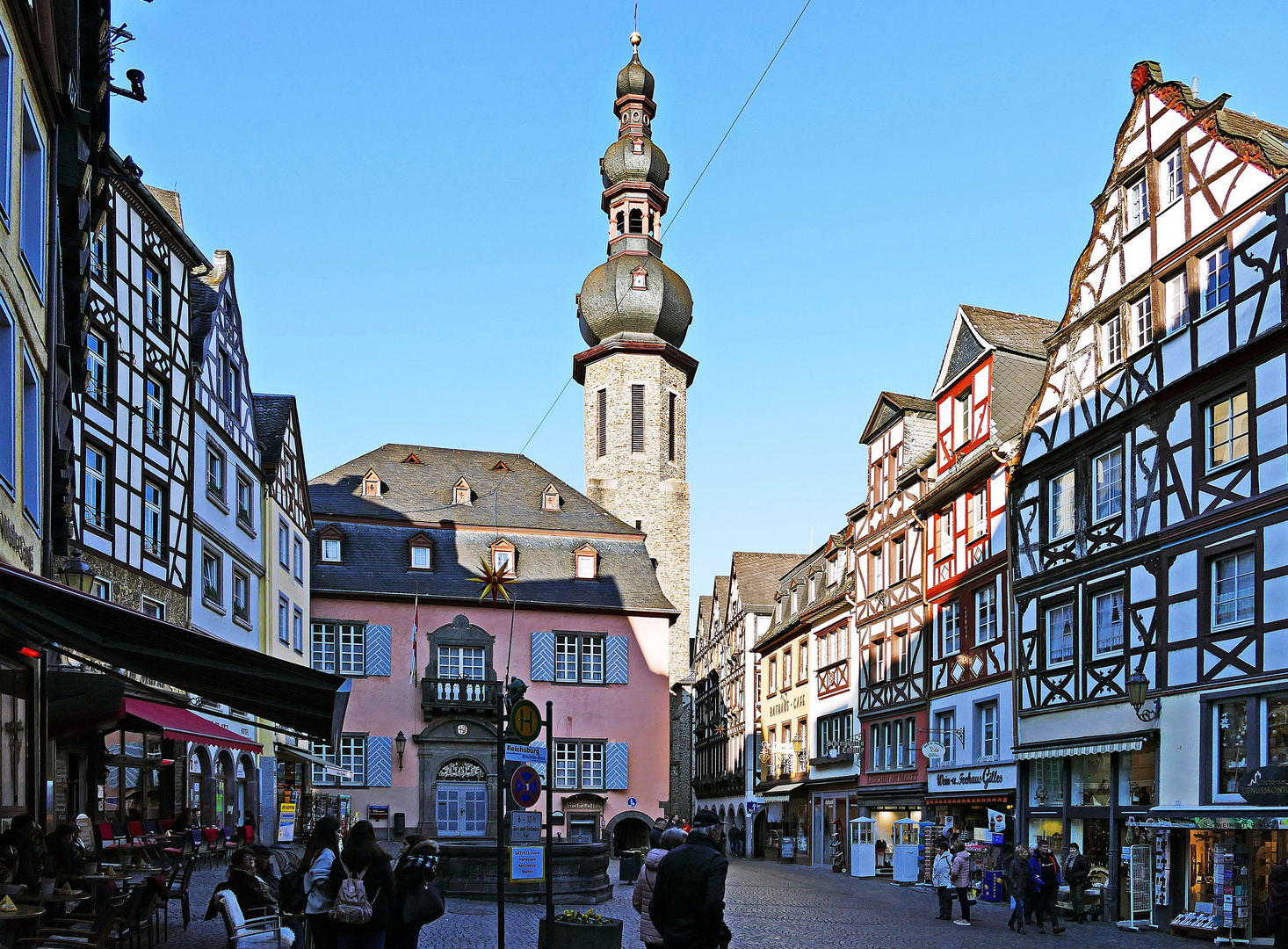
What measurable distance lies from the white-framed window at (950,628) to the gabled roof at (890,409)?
223 inches

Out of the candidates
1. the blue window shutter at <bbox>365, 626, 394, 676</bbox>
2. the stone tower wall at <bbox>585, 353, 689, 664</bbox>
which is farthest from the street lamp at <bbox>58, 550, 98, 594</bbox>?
the stone tower wall at <bbox>585, 353, 689, 664</bbox>

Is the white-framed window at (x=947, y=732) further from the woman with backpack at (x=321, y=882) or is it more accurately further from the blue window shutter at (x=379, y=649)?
the woman with backpack at (x=321, y=882)

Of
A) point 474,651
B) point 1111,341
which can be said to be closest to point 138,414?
point 1111,341

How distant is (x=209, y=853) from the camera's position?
25.1 metres

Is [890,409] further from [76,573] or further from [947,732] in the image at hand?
[76,573]

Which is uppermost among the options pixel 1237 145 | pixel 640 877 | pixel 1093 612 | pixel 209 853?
pixel 1237 145

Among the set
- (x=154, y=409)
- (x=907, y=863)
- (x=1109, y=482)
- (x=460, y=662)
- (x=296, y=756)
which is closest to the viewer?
(x=1109, y=482)

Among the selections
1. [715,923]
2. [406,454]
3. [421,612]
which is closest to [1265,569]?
[715,923]

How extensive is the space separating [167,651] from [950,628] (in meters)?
24.1

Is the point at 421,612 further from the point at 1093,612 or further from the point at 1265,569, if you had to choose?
the point at 1265,569

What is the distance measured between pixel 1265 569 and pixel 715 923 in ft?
45.5

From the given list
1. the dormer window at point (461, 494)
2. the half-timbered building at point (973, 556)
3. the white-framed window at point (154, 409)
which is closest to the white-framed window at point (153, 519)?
the white-framed window at point (154, 409)

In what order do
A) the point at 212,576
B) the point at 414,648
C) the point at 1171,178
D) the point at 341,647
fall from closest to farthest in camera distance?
1. the point at 1171,178
2. the point at 212,576
3. the point at 341,647
4. the point at 414,648

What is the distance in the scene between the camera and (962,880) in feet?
72.6
